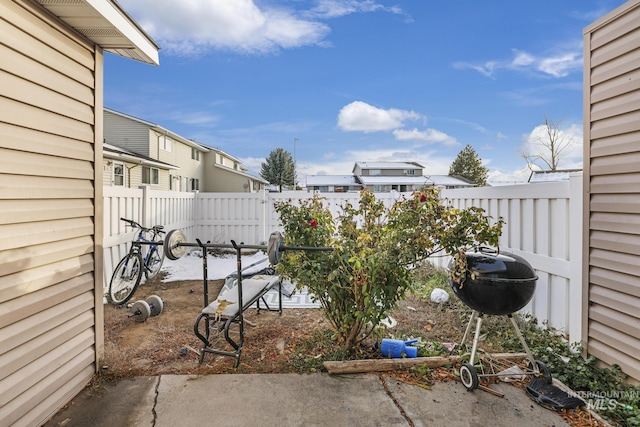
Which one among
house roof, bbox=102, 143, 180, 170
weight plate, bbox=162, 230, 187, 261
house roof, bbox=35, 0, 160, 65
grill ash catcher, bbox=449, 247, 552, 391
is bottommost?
grill ash catcher, bbox=449, 247, 552, 391

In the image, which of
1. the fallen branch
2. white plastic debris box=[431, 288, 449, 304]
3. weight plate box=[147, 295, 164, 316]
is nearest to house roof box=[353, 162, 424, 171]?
white plastic debris box=[431, 288, 449, 304]

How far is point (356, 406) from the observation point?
201 centimetres

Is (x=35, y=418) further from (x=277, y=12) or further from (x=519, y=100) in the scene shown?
(x=519, y=100)

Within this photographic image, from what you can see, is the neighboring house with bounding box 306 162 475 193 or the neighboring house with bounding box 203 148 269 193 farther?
the neighboring house with bounding box 306 162 475 193

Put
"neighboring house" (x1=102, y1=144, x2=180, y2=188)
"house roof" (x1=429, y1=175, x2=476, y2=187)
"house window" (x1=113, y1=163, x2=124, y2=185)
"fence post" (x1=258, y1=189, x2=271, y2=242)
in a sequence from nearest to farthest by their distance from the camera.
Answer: "fence post" (x1=258, y1=189, x2=271, y2=242) → "neighboring house" (x1=102, y1=144, x2=180, y2=188) → "house window" (x1=113, y1=163, x2=124, y2=185) → "house roof" (x1=429, y1=175, x2=476, y2=187)

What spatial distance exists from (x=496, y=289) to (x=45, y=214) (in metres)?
2.90

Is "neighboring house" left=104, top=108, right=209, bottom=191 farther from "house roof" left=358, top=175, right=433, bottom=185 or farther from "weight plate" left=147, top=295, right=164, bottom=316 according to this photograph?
"house roof" left=358, top=175, right=433, bottom=185

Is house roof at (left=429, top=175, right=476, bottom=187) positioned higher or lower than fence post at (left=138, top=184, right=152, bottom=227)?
higher

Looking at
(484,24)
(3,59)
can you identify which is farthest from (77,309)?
(484,24)

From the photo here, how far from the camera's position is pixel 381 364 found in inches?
95.7

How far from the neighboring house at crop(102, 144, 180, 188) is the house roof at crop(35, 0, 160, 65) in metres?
9.83

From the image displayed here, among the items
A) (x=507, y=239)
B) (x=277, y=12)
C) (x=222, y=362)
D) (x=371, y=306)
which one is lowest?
(x=222, y=362)

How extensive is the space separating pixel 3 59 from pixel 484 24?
276 inches

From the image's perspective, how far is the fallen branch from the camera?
240 centimetres
